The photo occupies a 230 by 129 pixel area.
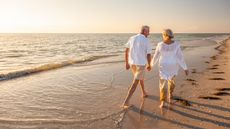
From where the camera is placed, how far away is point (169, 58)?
6.36m

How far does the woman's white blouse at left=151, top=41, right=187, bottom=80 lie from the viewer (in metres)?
6.27

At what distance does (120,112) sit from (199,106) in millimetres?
1966

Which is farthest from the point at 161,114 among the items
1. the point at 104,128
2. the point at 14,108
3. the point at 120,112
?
the point at 14,108

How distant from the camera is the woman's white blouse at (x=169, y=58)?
6.27 m

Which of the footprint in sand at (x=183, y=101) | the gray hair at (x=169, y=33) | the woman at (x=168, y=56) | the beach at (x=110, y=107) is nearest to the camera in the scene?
the beach at (x=110, y=107)

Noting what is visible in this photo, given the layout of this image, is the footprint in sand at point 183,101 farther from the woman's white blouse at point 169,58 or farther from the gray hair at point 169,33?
the gray hair at point 169,33

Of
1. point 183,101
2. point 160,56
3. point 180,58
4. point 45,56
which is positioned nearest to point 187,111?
point 183,101

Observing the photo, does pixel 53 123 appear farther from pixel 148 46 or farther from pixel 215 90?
pixel 215 90

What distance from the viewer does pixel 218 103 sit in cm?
675

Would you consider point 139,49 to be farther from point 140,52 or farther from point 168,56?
point 168,56

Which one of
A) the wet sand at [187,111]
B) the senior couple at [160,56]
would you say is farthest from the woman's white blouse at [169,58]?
the wet sand at [187,111]

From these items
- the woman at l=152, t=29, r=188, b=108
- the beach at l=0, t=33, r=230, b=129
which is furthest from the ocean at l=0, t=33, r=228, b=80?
the woman at l=152, t=29, r=188, b=108

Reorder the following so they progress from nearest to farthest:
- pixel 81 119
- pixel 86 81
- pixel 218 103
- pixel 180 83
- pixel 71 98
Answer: pixel 81 119, pixel 218 103, pixel 71 98, pixel 180 83, pixel 86 81

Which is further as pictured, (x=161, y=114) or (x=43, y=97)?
(x=43, y=97)
